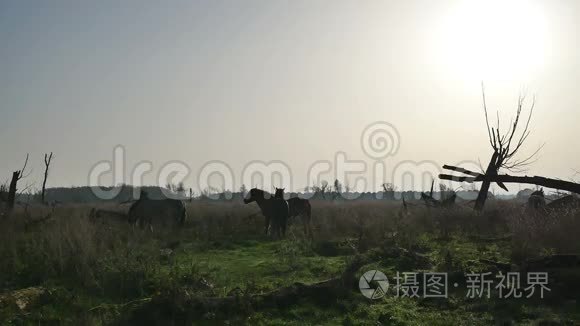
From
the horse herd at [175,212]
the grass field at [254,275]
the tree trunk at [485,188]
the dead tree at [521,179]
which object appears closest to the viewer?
the grass field at [254,275]

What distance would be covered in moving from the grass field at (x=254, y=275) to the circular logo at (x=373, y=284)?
0.46 ft

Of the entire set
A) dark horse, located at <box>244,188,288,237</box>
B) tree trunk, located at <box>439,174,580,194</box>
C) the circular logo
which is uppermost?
tree trunk, located at <box>439,174,580,194</box>

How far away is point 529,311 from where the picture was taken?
7.02 metres

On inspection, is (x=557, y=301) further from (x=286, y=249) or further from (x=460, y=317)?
(x=286, y=249)

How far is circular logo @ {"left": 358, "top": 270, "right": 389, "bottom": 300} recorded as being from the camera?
26.7 ft

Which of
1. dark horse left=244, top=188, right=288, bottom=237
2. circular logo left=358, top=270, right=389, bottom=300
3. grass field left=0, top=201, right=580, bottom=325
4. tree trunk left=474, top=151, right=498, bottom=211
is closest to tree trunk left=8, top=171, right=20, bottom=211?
grass field left=0, top=201, right=580, bottom=325

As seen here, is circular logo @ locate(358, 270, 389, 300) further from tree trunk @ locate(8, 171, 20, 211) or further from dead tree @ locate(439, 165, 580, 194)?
tree trunk @ locate(8, 171, 20, 211)

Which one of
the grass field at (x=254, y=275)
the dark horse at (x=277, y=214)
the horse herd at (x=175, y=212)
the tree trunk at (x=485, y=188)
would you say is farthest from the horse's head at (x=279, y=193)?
the tree trunk at (x=485, y=188)

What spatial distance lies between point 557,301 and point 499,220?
11.6 meters

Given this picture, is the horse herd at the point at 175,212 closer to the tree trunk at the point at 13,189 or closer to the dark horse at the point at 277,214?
the dark horse at the point at 277,214

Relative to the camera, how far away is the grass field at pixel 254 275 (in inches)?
271

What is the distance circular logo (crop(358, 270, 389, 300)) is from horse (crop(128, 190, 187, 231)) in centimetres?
1128

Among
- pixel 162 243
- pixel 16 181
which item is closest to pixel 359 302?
pixel 162 243

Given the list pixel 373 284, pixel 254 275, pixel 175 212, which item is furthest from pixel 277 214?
pixel 373 284
